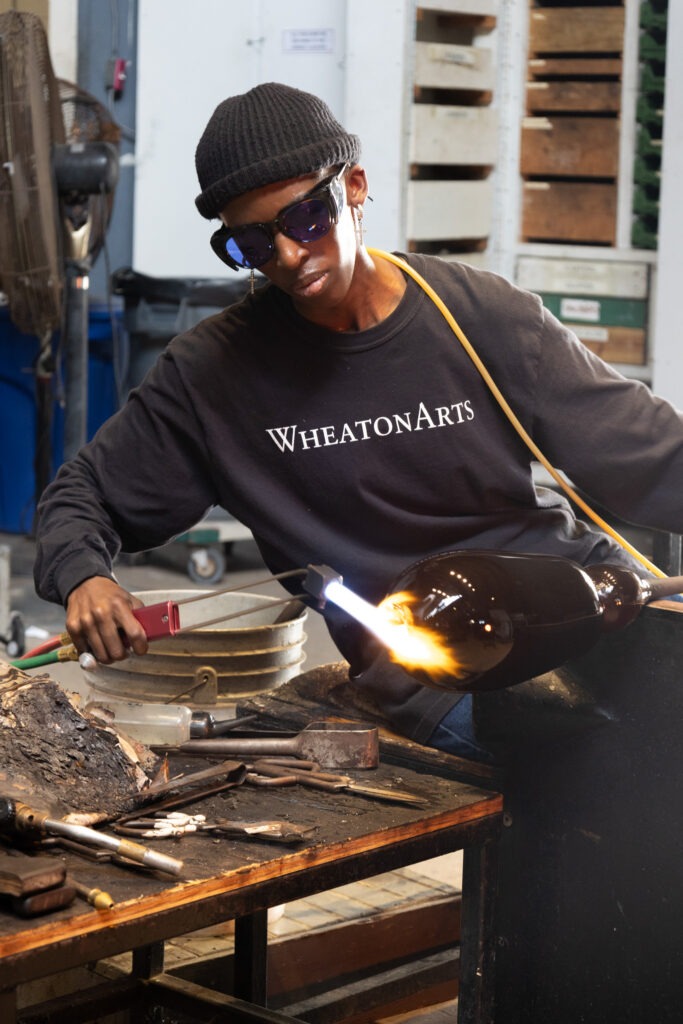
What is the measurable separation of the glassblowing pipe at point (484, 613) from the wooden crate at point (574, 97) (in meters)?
4.12

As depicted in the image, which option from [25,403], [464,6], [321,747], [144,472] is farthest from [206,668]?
A: [25,403]

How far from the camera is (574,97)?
577 cm

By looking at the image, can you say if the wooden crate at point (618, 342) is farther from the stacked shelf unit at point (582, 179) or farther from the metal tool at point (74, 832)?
the metal tool at point (74, 832)

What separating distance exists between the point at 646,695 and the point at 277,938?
1056 mm

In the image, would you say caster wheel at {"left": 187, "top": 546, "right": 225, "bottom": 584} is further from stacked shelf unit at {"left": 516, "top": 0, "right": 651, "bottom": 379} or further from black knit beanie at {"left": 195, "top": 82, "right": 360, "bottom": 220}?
black knit beanie at {"left": 195, "top": 82, "right": 360, "bottom": 220}

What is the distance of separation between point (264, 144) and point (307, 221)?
13cm

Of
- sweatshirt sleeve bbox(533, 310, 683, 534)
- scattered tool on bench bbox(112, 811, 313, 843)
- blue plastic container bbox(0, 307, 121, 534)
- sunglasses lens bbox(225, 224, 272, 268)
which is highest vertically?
sunglasses lens bbox(225, 224, 272, 268)

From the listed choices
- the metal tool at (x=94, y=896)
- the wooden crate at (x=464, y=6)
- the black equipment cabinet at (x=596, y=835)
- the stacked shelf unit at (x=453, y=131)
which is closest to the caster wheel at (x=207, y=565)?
the stacked shelf unit at (x=453, y=131)

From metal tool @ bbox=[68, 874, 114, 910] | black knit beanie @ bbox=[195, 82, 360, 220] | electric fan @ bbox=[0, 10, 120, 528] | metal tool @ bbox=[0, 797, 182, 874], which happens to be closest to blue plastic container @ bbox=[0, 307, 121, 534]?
electric fan @ bbox=[0, 10, 120, 528]

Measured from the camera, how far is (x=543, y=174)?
19.3 ft

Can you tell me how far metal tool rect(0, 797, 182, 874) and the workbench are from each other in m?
0.02

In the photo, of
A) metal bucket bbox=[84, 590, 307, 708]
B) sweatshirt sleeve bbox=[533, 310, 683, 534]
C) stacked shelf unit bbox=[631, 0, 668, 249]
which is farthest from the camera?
stacked shelf unit bbox=[631, 0, 668, 249]

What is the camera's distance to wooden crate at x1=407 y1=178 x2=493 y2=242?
19.3ft

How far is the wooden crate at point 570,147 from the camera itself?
5711 mm
